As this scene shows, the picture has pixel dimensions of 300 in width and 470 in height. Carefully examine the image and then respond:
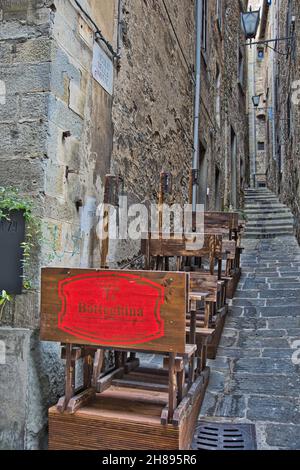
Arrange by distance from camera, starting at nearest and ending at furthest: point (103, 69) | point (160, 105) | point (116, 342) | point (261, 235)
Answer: point (116, 342) < point (103, 69) < point (160, 105) < point (261, 235)

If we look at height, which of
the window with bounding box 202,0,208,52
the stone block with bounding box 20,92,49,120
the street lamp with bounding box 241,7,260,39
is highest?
the street lamp with bounding box 241,7,260,39

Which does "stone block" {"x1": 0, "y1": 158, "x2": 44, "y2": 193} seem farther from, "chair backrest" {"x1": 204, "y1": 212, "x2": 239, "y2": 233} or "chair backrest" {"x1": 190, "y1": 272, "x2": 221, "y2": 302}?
"chair backrest" {"x1": 204, "y1": 212, "x2": 239, "y2": 233}

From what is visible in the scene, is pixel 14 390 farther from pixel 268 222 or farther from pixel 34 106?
pixel 268 222

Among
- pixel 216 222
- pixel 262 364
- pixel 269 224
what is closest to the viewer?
pixel 262 364

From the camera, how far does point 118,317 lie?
7.05 ft

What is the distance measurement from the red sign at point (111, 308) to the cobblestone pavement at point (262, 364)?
1063 millimetres

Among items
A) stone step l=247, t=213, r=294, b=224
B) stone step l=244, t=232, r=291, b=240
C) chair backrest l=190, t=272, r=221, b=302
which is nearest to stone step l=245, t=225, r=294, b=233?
stone step l=244, t=232, r=291, b=240

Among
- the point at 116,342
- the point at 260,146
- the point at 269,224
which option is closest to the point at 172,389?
the point at 116,342

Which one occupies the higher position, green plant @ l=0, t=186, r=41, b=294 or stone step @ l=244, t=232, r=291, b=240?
stone step @ l=244, t=232, r=291, b=240

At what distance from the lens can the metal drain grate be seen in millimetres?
2475

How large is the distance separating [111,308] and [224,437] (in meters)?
1.14

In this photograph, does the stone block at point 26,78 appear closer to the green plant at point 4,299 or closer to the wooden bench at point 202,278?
the green plant at point 4,299

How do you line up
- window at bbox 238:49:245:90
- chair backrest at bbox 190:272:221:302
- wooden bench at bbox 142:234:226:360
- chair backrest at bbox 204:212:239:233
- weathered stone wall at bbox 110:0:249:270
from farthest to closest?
window at bbox 238:49:245:90 < chair backrest at bbox 204:212:239:233 < weathered stone wall at bbox 110:0:249:270 < chair backrest at bbox 190:272:221:302 < wooden bench at bbox 142:234:226:360

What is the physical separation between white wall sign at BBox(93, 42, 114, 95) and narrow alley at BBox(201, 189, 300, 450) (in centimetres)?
243
